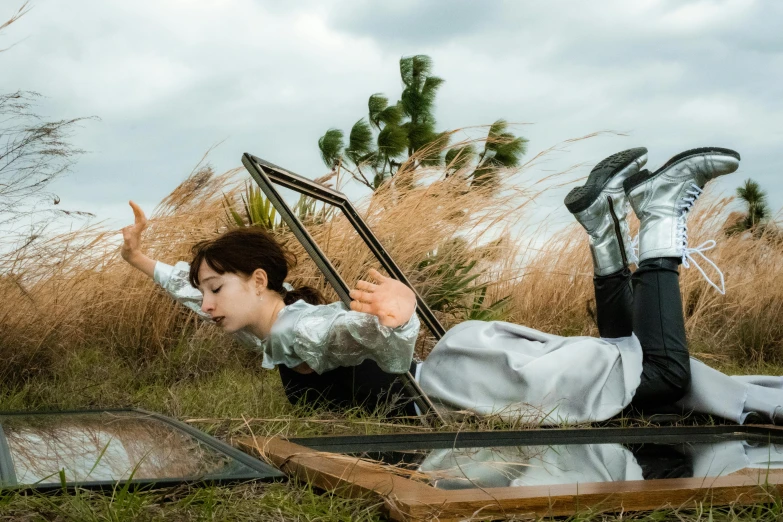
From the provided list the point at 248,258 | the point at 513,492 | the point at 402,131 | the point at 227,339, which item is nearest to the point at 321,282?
the point at 227,339

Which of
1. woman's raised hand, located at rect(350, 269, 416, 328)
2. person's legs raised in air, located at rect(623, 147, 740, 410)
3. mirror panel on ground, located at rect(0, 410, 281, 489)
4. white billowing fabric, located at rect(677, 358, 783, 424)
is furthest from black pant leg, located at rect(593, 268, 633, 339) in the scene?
mirror panel on ground, located at rect(0, 410, 281, 489)

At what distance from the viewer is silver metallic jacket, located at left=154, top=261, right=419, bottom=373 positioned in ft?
7.84

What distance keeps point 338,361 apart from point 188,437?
583 mm

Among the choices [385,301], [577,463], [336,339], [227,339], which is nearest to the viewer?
[577,463]

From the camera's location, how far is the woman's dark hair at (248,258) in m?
2.76

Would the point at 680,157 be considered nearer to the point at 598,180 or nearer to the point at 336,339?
the point at 598,180

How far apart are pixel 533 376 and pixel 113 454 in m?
1.38

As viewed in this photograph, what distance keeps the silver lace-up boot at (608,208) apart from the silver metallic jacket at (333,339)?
99 cm

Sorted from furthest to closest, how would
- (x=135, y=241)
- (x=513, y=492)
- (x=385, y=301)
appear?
(x=135, y=241) < (x=385, y=301) < (x=513, y=492)

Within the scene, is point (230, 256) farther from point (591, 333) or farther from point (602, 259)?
point (591, 333)

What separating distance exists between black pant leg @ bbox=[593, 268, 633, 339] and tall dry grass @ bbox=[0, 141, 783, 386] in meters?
0.34

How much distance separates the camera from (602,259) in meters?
3.20

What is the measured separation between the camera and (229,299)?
2.73m

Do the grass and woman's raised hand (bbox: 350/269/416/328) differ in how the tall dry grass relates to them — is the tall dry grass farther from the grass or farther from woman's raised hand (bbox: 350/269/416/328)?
woman's raised hand (bbox: 350/269/416/328)
